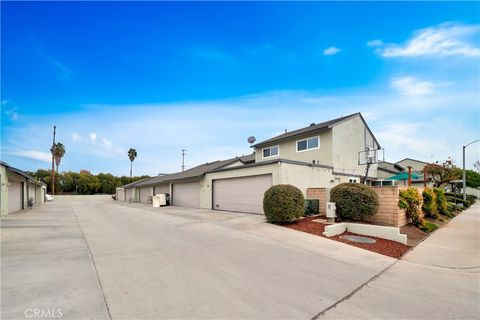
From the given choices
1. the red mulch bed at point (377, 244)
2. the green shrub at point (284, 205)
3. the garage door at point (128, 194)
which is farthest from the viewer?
the garage door at point (128, 194)

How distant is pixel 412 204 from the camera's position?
10.9m

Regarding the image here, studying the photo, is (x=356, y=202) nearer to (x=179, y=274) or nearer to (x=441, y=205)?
(x=179, y=274)

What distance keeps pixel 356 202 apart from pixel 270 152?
40.6 ft

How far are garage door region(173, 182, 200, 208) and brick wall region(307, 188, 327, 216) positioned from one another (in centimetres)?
1030

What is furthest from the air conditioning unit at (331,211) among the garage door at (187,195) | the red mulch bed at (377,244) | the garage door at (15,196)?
the garage door at (15,196)

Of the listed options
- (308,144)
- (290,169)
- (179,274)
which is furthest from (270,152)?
(179,274)

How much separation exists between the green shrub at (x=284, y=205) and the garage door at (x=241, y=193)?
115 inches

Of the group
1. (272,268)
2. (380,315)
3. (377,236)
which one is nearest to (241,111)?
(377,236)

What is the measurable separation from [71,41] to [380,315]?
15213 mm

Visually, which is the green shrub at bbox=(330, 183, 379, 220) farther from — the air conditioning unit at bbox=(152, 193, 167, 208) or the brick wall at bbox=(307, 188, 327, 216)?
→ the air conditioning unit at bbox=(152, 193, 167, 208)

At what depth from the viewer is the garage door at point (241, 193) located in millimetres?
14539

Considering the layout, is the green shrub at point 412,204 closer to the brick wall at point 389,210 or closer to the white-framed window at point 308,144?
the brick wall at point 389,210

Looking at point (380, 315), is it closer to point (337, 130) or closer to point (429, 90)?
point (429, 90)

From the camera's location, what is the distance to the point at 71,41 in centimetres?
1182
